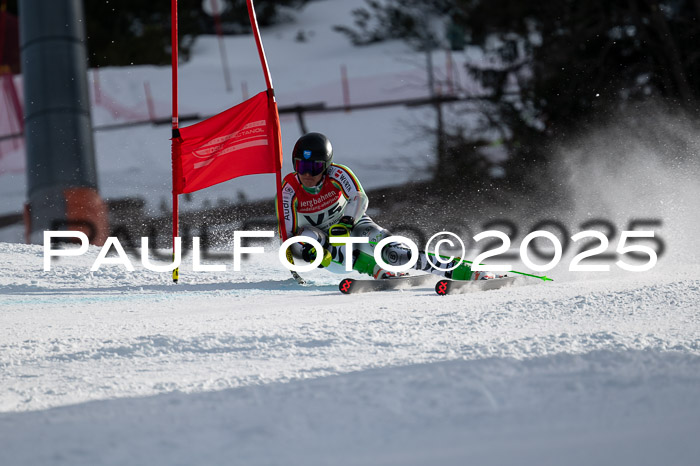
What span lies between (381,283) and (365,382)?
3.03 meters

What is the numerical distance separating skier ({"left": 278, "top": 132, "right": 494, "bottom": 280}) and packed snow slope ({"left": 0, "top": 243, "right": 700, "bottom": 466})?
1.15 m

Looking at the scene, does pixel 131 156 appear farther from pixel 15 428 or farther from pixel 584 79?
pixel 15 428

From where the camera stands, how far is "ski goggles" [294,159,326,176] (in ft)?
21.1

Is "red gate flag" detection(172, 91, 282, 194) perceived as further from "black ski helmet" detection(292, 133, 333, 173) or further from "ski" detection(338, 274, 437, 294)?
"ski" detection(338, 274, 437, 294)

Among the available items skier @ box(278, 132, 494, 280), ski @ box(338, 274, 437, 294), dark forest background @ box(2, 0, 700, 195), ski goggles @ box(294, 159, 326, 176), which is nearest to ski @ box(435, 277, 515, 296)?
skier @ box(278, 132, 494, 280)

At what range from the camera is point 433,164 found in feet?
54.2

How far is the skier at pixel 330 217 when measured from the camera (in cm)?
640

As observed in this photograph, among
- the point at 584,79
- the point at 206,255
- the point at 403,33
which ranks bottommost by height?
the point at 206,255

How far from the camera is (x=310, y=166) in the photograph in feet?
21.1

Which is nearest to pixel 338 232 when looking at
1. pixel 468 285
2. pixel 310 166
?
pixel 310 166

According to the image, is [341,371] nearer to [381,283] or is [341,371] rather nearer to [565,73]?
[381,283]

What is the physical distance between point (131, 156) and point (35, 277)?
16.8 m

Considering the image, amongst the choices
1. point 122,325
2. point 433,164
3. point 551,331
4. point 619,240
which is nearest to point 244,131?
point 122,325

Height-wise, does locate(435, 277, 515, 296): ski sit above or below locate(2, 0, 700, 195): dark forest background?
below
